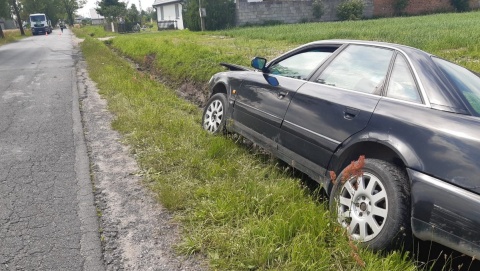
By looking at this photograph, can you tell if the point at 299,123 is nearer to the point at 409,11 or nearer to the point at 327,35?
the point at 327,35

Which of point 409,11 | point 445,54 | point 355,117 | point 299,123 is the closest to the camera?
point 355,117

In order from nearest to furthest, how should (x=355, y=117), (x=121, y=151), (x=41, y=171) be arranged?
(x=355, y=117) < (x=41, y=171) < (x=121, y=151)

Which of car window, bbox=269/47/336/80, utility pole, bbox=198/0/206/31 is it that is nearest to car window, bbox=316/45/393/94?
car window, bbox=269/47/336/80

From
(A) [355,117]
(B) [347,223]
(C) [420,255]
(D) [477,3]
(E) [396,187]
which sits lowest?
(C) [420,255]

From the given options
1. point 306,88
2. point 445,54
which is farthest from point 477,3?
point 306,88

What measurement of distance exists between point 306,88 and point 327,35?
45.1 feet

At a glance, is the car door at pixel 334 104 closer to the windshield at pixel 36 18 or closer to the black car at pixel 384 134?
the black car at pixel 384 134

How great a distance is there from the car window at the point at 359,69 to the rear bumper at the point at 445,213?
3.28 ft

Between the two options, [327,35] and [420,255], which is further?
[327,35]

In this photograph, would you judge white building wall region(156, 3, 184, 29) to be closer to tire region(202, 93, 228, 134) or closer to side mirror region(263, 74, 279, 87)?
tire region(202, 93, 228, 134)

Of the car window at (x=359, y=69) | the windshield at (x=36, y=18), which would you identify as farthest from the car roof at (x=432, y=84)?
the windshield at (x=36, y=18)

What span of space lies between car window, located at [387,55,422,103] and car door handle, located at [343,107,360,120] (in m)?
0.29

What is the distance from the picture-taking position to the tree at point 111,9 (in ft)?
141

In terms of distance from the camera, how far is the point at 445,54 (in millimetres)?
9695
